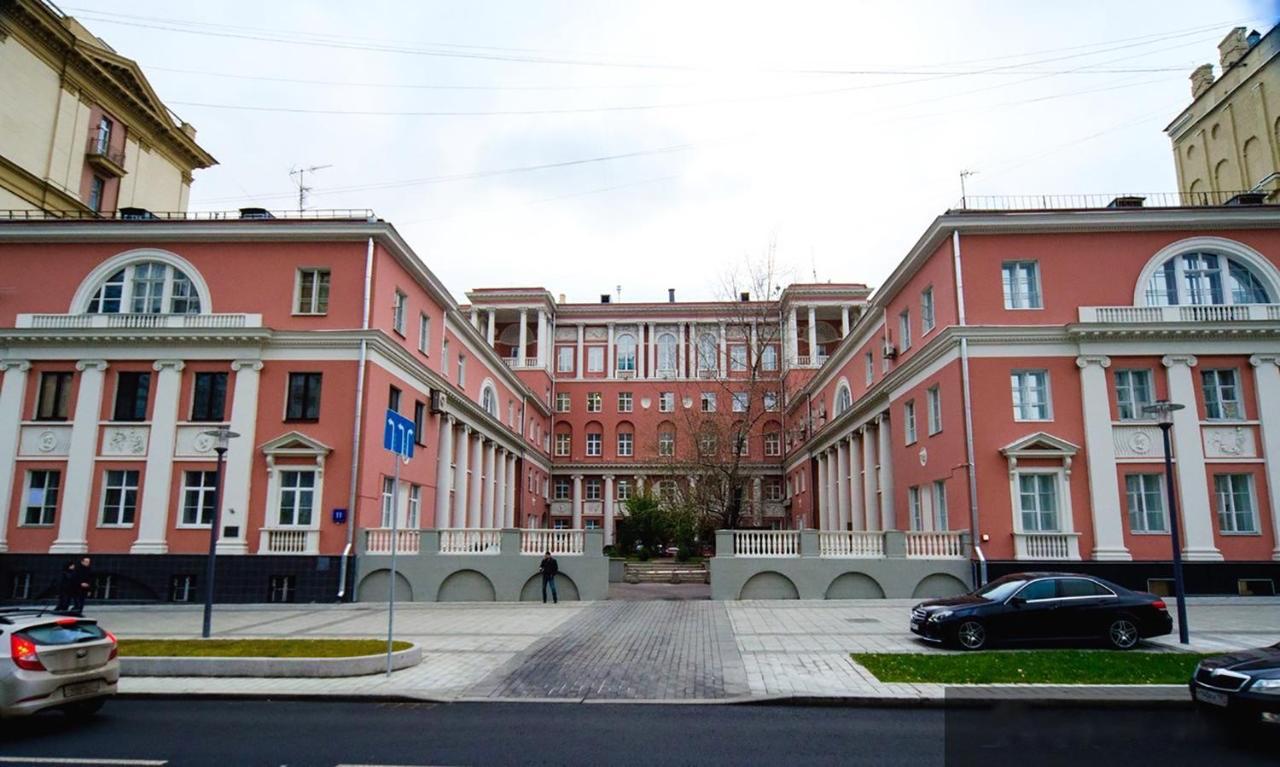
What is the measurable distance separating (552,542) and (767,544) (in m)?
6.98

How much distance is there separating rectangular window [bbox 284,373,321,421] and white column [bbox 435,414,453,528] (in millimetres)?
8065

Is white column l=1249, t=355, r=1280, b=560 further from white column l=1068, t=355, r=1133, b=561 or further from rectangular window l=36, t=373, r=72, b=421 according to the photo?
rectangular window l=36, t=373, r=72, b=421

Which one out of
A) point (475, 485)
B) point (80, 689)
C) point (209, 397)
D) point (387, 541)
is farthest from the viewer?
point (475, 485)

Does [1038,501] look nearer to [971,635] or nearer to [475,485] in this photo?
[971,635]

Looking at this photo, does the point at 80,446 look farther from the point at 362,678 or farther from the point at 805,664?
the point at 805,664

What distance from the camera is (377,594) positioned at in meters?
24.5

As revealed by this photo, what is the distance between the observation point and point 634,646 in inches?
595

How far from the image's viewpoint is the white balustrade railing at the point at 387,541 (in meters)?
24.9

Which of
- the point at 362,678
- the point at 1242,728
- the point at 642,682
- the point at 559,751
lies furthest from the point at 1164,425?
the point at 362,678

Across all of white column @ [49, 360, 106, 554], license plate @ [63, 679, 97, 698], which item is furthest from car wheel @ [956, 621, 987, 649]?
white column @ [49, 360, 106, 554]

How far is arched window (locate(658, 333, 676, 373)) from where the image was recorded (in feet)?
215

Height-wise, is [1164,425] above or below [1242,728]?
above

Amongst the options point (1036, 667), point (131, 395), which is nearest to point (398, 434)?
point (1036, 667)

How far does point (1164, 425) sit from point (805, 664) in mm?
9200
